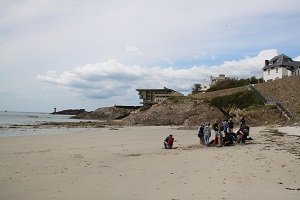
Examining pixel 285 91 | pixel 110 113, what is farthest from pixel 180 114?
pixel 110 113

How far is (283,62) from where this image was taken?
8556cm

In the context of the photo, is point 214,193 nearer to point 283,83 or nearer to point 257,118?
point 257,118

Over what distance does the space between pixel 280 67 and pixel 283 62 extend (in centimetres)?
136

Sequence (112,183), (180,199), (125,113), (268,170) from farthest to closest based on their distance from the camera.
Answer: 1. (125,113)
2. (268,170)
3. (112,183)
4. (180,199)

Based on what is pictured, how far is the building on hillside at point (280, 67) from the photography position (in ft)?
281

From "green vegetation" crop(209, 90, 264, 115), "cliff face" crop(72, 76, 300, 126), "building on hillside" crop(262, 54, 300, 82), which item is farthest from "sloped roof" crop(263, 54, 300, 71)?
"green vegetation" crop(209, 90, 264, 115)

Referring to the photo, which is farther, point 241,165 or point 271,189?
point 241,165

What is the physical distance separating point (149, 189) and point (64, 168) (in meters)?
5.11

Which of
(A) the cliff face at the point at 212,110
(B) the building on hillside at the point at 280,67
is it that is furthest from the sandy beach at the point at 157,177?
(B) the building on hillside at the point at 280,67

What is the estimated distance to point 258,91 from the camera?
61.9 metres

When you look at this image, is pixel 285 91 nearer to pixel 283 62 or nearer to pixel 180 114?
pixel 180 114

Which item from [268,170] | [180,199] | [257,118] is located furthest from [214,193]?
[257,118]

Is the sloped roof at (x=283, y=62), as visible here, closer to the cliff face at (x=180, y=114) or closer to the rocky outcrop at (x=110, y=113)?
the cliff face at (x=180, y=114)

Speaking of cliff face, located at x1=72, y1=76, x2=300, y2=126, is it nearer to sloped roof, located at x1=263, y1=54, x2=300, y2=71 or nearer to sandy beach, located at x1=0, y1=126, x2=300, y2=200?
sloped roof, located at x1=263, y1=54, x2=300, y2=71
